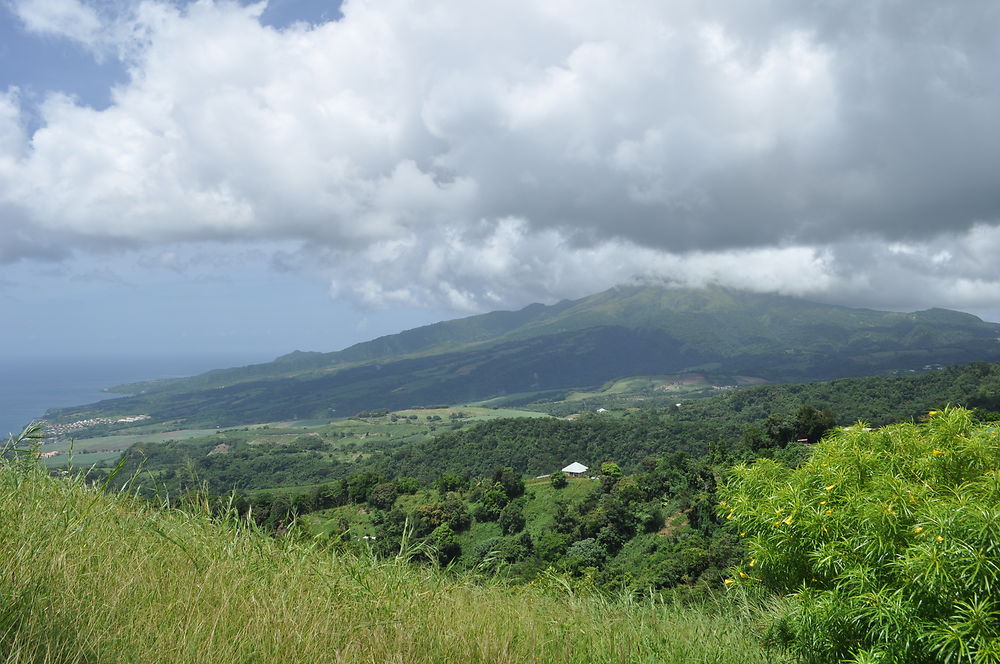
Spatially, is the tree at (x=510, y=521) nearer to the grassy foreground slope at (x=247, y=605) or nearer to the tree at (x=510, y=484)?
the tree at (x=510, y=484)

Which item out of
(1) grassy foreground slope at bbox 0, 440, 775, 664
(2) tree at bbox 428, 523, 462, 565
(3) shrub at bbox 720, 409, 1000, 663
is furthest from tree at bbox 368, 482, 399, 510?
(1) grassy foreground slope at bbox 0, 440, 775, 664

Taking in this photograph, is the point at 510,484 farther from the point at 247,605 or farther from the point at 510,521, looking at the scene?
the point at 247,605

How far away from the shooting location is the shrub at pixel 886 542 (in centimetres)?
325

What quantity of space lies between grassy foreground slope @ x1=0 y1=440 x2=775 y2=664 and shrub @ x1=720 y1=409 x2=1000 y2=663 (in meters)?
0.69

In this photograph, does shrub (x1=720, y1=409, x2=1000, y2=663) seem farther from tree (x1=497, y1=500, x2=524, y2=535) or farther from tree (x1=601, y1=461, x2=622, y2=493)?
tree (x1=601, y1=461, x2=622, y2=493)

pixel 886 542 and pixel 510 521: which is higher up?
pixel 886 542

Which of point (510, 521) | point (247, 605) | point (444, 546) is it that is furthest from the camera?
point (510, 521)

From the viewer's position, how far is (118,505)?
4457mm

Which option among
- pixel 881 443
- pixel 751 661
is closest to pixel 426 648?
pixel 751 661

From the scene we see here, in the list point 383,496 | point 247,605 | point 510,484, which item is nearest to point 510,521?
point 510,484

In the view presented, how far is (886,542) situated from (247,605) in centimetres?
399

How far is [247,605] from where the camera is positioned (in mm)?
3043

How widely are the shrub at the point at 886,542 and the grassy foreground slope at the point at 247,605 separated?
69cm

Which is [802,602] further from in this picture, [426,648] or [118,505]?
[118,505]
